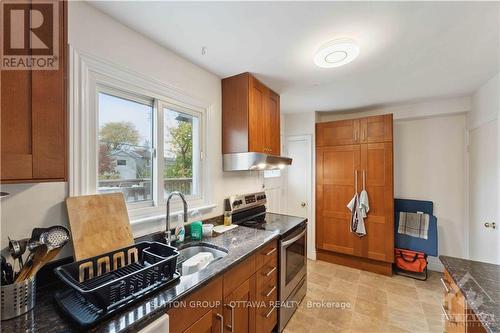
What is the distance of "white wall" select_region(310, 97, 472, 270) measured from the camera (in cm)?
285

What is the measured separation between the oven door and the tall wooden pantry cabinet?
1129mm

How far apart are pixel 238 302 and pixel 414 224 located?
2826mm

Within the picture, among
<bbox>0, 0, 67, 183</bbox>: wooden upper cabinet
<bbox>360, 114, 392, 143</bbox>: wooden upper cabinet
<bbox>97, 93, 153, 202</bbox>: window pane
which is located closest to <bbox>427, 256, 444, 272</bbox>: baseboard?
<bbox>360, 114, 392, 143</bbox>: wooden upper cabinet

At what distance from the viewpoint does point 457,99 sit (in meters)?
2.73

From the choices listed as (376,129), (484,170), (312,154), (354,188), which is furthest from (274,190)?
(484,170)

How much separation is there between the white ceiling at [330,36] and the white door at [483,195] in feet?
2.18

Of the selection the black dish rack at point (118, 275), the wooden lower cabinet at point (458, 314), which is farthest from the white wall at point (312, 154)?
the black dish rack at point (118, 275)

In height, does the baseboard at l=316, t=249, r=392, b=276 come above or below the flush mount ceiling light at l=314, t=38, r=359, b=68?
below

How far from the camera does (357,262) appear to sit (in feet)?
10.1

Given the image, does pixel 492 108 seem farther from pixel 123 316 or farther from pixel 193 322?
pixel 123 316

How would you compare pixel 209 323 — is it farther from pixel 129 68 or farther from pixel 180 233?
pixel 129 68

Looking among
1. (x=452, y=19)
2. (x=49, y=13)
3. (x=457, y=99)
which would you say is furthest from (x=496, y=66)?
(x=49, y=13)

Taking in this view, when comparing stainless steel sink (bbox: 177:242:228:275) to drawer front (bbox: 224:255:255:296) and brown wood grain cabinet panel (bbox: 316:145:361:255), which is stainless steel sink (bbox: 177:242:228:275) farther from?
brown wood grain cabinet panel (bbox: 316:145:361:255)

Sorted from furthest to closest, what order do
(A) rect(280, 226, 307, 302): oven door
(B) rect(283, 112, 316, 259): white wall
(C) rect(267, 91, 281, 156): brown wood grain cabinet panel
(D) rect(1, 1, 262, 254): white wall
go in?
(B) rect(283, 112, 316, 259): white wall < (C) rect(267, 91, 281, 156): brown wood grain cabinet panel < (A) rect(280, 226, 307, 302): oven door < (D) rect(1, 1, 262, 254): white wall
